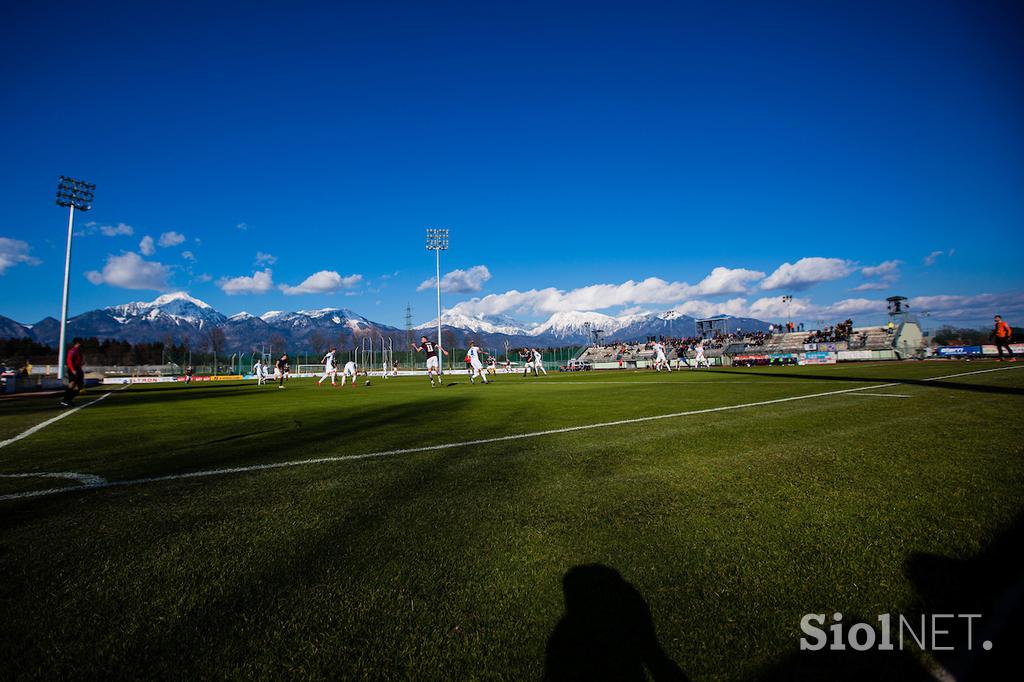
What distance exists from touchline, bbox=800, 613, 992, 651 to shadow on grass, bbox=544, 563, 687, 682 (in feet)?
1.85

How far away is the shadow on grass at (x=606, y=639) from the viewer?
1571mm

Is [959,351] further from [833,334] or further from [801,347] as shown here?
[801,347]

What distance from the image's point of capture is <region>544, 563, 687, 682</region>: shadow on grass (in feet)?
5.16

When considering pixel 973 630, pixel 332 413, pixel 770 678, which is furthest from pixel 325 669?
pixel 332 413

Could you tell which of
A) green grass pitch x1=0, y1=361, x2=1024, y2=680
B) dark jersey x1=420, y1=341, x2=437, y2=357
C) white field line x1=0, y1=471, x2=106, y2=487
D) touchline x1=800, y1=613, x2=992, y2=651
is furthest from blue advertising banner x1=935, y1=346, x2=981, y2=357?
white field line x1=0, y1=471, x2=106, y2=487

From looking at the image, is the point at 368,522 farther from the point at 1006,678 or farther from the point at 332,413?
the point at 332,413

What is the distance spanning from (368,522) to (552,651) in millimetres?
1642

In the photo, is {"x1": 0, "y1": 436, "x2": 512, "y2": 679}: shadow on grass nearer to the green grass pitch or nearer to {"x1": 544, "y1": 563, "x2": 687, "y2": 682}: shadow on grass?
the green grass pitch

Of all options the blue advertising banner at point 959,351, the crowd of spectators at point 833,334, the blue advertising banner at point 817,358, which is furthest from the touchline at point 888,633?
the crowd of spectators at point 833,334

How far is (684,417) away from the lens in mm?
7391

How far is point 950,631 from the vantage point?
1768mm

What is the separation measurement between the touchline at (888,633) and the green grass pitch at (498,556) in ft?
0.18

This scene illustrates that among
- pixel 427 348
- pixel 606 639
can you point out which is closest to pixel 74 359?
pixel 427 348

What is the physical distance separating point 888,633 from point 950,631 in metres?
0.24
